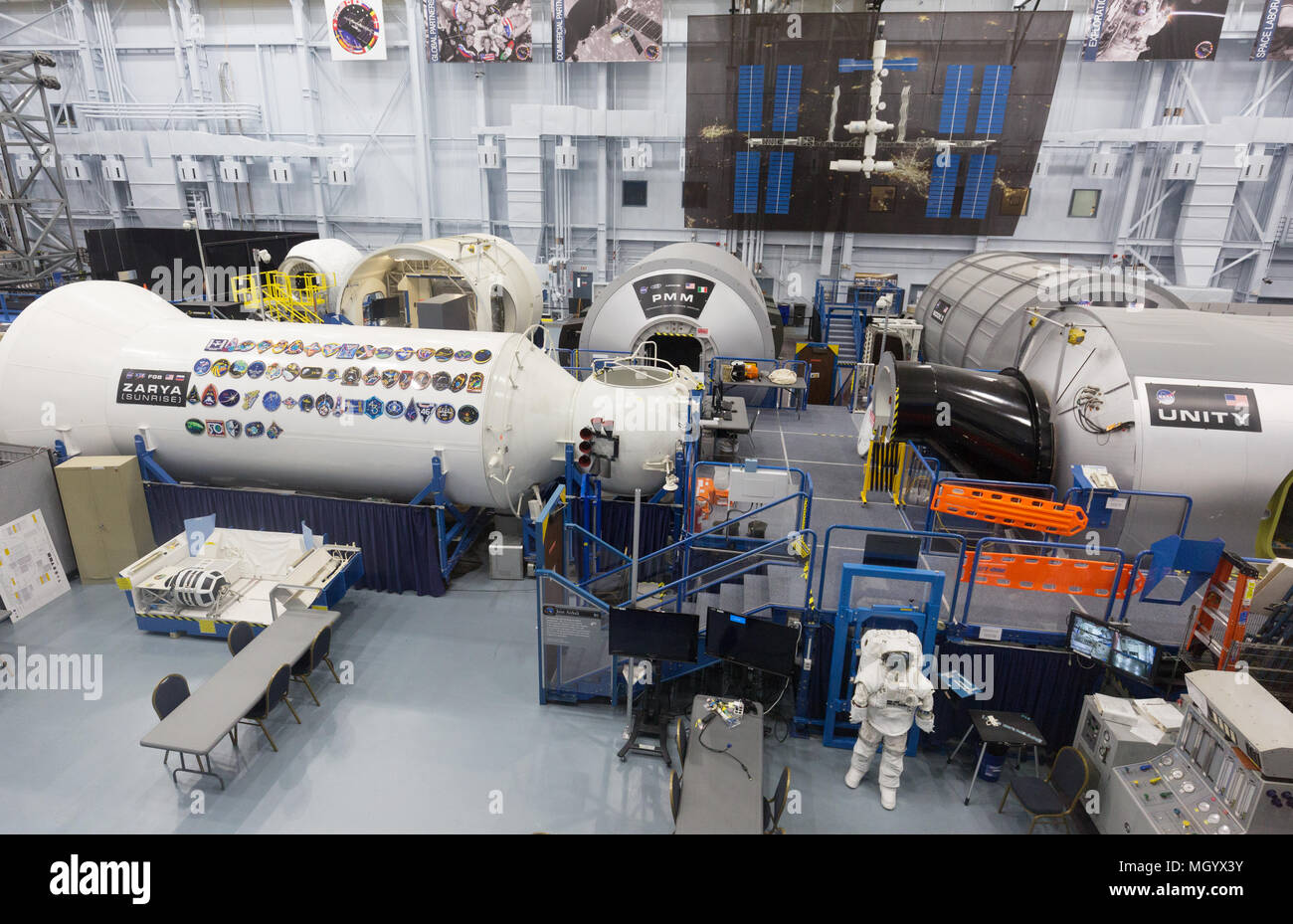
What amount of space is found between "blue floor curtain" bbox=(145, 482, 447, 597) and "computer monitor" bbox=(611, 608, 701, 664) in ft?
12.4

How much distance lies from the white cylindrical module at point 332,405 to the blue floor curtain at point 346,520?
381 millimetres

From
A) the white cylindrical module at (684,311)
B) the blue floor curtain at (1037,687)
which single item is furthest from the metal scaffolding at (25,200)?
the blue floor curtain at (1037,687)

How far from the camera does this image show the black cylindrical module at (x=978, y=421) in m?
9.32

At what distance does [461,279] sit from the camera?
664 inches

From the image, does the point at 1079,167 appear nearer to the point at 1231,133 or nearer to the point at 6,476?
the point at 1231,133

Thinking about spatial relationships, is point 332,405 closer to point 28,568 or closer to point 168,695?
point 168,695

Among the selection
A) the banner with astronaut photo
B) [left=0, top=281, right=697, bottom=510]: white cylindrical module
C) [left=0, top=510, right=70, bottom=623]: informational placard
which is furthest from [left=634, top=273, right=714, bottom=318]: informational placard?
the banner with astronaut photo

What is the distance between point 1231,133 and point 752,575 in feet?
73.4

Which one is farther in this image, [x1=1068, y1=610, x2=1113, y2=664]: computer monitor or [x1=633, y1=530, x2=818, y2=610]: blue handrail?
[x1=633, y1=530, x2=818, y2=610]: blue handrail

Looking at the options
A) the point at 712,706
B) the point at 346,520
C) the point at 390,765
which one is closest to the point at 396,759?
the point at 390,765

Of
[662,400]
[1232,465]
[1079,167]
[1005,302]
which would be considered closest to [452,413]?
[662,400]

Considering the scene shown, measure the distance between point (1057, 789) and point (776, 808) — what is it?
284 centimetres

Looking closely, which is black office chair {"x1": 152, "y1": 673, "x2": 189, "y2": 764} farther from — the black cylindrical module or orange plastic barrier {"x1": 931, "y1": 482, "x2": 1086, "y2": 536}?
the black cylindrical module

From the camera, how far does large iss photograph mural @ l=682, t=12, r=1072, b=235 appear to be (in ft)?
63.0
